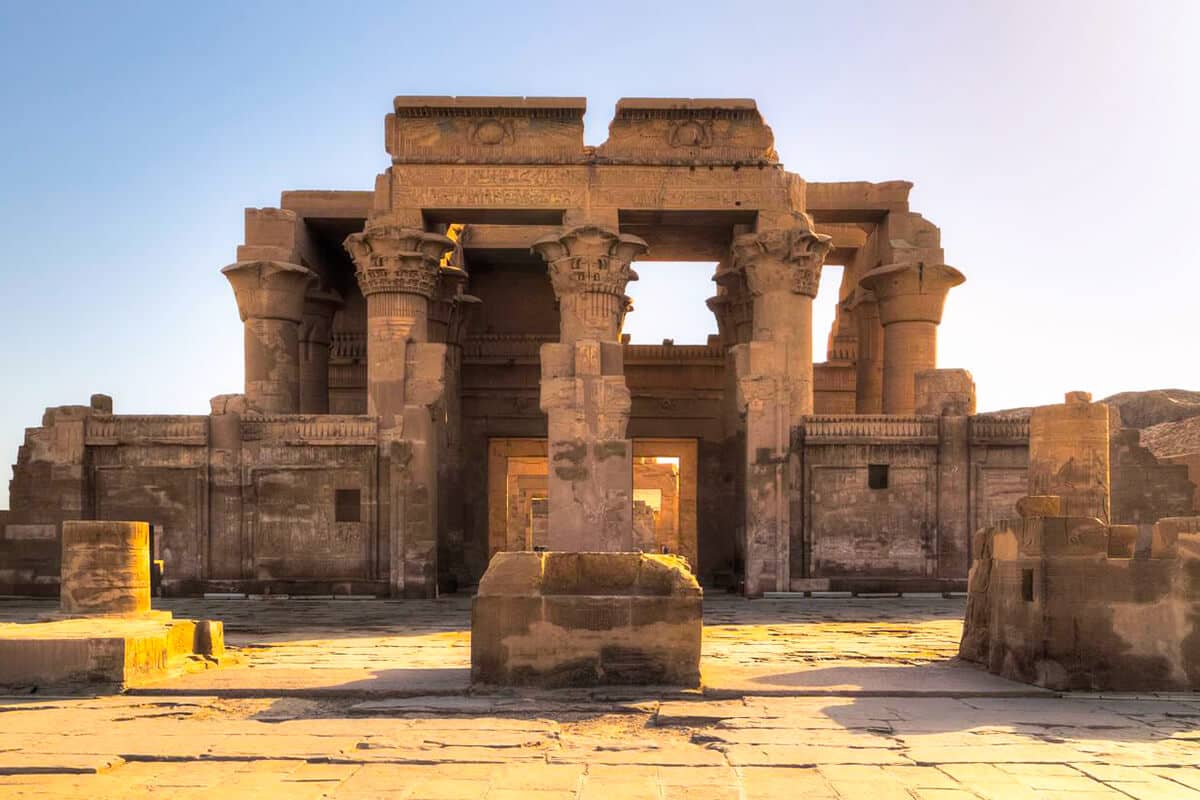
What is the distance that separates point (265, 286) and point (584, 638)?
12.9 metres

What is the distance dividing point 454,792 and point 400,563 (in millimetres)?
12206

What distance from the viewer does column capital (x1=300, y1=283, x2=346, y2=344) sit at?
20.7m

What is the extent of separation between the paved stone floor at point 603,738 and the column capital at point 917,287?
457 inches

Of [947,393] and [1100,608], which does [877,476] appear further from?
[1100,608]

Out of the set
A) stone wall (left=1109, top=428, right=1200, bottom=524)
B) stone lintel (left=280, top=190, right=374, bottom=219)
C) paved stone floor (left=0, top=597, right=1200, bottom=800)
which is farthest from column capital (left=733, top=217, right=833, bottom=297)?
paved stone floor (left=0, top=597, right=1200, bottom=800)

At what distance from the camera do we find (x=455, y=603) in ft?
52.9

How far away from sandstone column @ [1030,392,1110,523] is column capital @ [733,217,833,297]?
26.1 ft

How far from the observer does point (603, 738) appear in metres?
5.82

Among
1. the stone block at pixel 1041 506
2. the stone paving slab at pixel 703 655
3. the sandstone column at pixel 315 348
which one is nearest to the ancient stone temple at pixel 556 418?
the stone paving slab at pixel 703 655

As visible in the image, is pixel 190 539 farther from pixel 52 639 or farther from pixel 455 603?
pixel 52 639

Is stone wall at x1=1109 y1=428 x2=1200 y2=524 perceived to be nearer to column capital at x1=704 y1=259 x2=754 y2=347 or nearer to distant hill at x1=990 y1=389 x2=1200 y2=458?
column capital at x1=704 y1=259 x2=754 y2=347

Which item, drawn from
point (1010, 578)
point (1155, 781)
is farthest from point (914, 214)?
point (1155, 781)

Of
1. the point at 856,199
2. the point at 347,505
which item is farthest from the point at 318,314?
the point at 856,199

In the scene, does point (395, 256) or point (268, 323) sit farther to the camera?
point (268, 323)
